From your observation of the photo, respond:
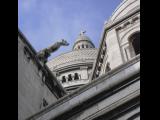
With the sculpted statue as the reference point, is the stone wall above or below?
below

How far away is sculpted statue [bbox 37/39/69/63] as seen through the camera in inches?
648

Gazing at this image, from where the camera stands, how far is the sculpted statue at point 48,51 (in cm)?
1647

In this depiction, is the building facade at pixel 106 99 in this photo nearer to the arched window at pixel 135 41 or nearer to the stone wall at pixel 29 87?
the stone wall at pixel 29 87

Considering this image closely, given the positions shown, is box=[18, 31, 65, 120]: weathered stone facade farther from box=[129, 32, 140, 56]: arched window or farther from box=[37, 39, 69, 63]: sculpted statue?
box=[129, 32, 140, 56]: arched window

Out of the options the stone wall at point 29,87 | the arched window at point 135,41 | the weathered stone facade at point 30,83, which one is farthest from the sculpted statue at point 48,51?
the arched window at point 135,41

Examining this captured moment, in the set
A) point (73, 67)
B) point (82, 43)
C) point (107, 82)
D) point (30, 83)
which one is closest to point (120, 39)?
point (30, 83)

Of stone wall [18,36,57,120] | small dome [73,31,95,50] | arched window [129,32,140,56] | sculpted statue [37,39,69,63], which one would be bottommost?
stone wall [18,36,57,120]

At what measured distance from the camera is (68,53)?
175 feet

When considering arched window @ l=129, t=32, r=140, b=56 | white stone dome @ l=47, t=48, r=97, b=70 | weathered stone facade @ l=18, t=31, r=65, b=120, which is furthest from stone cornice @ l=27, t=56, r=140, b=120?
white stone dome @ l=47, t=48, r=97, b=70

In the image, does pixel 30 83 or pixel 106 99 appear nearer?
pixel 106 99

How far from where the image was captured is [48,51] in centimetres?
1711

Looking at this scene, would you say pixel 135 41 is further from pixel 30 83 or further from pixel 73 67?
pixel 73 67

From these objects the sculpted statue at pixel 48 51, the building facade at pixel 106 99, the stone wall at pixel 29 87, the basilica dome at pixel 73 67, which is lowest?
the building facade at pixel 106 99
